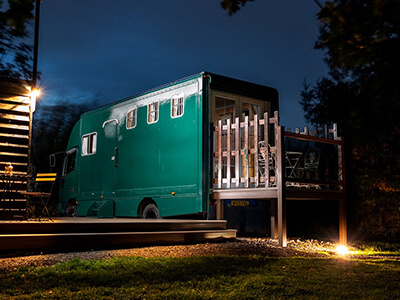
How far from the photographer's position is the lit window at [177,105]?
10219 mm

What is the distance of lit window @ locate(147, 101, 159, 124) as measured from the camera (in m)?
10.8

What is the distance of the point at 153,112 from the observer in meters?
10.9

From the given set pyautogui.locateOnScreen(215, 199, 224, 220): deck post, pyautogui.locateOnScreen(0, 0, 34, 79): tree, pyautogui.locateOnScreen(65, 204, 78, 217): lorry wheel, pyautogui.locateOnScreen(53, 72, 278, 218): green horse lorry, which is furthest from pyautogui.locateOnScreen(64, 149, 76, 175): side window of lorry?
pyautogui.locateOnScreen(215, 199, 224, 220): deck post

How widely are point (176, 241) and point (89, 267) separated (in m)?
2.73

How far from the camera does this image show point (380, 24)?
2928mm

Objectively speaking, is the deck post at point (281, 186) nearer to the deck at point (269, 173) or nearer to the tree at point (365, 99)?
the deck at point (269, 173)

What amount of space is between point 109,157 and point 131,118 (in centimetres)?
122

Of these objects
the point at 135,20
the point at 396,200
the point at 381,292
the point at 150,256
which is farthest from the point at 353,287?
the point at 135,20

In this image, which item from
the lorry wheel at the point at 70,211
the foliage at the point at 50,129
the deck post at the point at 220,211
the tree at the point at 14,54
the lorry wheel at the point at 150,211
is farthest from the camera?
the foliage at the point at 50,129

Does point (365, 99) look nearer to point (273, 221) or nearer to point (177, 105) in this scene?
point (177, 105)

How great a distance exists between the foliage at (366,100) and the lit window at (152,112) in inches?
165

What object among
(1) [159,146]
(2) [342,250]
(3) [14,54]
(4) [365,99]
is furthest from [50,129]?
(4) [365,99]

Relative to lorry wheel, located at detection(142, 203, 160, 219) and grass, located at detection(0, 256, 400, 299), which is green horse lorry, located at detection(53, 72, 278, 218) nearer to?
lorry wheel, located at detection(142, 203, 160, 219)

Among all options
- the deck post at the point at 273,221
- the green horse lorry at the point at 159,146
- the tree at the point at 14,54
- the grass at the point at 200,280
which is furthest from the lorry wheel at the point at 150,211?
the tree at the point at 14,54
